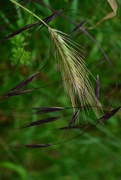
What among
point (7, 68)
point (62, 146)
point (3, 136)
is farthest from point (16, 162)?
point (7, 68)

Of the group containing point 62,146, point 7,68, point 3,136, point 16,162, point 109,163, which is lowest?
point 109,163

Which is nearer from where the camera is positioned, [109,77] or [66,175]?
[109,77]

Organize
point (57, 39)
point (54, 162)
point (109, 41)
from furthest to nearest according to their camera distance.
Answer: point (54, 162) → point (109, 41) → point (57, 39)

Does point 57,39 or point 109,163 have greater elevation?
point 57,39

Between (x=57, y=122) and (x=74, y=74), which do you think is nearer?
(x=74, y=74)

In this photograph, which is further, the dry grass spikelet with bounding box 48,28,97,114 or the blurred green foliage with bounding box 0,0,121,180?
the blurred green foliage with bounding box 0,0,121,180

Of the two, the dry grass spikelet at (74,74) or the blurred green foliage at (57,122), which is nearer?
the dry grass spikelet at (74,74)

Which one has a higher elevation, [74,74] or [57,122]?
[74,74]

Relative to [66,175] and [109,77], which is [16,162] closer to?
[66,175]
